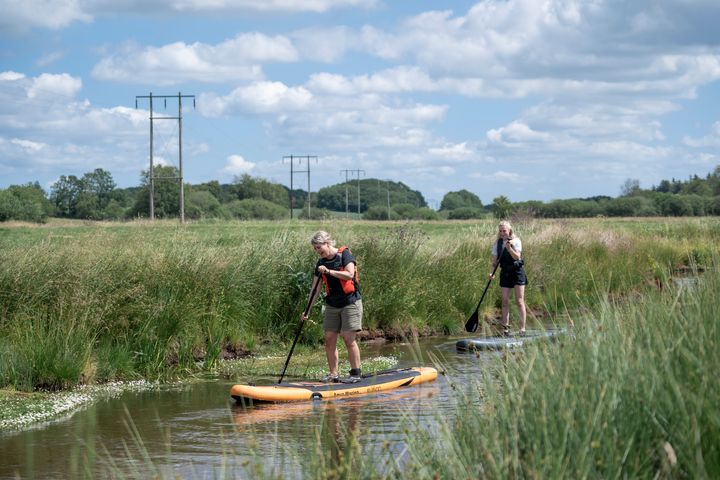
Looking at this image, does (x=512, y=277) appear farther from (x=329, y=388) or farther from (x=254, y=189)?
(x=254, y=189)

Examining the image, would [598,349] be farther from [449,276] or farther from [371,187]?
[371,187]

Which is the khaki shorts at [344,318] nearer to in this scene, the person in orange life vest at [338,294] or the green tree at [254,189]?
the person in orange life vest at [338,294]

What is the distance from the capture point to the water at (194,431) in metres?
8.96

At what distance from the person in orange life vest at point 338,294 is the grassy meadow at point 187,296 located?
265 centimetres

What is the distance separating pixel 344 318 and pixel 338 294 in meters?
0.34

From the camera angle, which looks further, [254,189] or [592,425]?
[254,189]

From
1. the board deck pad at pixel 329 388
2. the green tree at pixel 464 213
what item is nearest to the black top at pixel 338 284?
the board deck pad at pixel 329 388

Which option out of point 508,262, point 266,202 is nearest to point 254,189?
point 266,202

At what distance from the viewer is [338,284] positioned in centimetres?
1261

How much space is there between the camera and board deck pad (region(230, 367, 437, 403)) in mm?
11902

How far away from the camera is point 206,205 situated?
10225 cm

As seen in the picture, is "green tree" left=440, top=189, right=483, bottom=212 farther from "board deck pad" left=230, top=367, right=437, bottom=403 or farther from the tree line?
"board deck pad" left=230, top=367, right=437, bottom=403

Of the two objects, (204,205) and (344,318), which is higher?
(204,205)

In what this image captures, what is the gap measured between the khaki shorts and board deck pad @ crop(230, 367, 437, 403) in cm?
74
